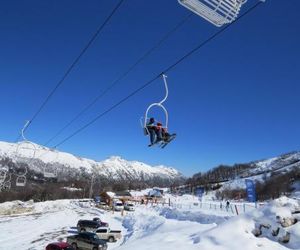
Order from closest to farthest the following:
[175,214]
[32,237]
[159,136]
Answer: [159,136] < [32,237] < [175,214]

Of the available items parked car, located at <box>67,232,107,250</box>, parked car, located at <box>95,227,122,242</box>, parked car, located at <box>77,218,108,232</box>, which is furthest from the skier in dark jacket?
parked car, located at <box>77,218,108,232</box>

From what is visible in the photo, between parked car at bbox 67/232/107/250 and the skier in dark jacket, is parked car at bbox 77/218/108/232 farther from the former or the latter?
the skier in dark jacket

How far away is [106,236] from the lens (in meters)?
37.4

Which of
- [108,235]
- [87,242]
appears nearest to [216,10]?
[87,242]

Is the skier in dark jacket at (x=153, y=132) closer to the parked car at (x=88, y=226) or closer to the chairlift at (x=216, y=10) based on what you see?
the chairlift at (x=216, y=10)

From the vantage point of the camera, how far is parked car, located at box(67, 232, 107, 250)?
102 ft

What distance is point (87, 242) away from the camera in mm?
32406

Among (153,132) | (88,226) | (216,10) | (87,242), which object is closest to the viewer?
(216,10)

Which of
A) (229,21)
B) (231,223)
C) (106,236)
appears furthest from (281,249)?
(106,236)

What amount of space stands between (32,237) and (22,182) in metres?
6.71

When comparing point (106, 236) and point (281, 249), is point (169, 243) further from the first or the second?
point (106, 236)

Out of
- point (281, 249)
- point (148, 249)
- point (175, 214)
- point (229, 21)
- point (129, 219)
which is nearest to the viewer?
point (229, 21)

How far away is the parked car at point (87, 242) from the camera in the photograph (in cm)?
3110

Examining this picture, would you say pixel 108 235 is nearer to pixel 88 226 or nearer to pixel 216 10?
pixel 88 226
